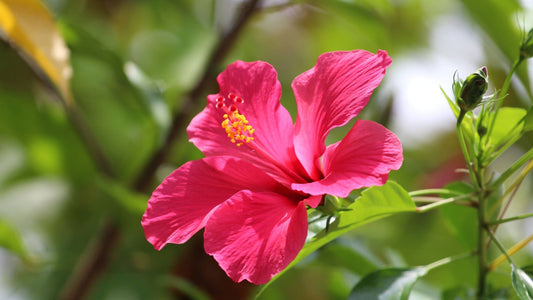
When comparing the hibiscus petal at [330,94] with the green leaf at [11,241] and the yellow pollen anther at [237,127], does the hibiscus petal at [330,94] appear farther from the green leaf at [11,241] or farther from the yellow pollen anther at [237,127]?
the green leaf at [11,241]

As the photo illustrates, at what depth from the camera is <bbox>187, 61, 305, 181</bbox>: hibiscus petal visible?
0.60 m

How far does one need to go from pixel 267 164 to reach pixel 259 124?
44 millimetres

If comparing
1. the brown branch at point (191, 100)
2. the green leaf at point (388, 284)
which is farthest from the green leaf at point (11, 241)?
the green leaf at point (388, 284)

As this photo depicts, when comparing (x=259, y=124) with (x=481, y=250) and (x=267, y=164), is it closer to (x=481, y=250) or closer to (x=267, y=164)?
(x=267, y=164)

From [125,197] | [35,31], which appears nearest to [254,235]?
[125,197]

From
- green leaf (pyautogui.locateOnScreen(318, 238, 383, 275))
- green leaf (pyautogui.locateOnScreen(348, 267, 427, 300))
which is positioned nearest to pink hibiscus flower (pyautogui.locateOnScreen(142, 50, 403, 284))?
green leaf (pyautogui.locateOnScreen(348, 267, 427, 300))

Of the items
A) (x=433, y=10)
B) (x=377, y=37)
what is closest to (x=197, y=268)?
(x=377, y=37)

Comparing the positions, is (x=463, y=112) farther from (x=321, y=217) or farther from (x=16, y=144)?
(x=16, y=144)

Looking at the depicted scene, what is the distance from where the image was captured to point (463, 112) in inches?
20.5

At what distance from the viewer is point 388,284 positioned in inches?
24.4

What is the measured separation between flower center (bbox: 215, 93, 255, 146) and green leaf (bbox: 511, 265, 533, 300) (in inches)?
11.6

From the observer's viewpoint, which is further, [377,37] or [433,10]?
[433,10]

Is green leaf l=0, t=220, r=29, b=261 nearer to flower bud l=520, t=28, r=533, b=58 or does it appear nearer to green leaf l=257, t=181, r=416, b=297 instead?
green leaf l=257, t=181, r=416, b=297

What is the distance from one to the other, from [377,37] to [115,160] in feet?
2.51
